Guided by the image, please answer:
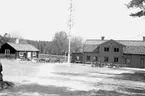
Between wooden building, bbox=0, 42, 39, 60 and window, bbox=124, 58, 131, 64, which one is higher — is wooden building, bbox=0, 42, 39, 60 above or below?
Result: above

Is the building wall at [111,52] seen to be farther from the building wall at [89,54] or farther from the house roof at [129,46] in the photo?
the building wall at [89,54]

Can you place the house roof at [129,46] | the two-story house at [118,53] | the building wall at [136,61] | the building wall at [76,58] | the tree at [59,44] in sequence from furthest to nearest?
1. the tree at [59,44]
2. the building wall at [76,58]
3. the house roof at [129,46]
4. the two-story house at [118,53]
5. the building wall at [136,61]

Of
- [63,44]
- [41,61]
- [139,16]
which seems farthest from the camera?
[63,44]

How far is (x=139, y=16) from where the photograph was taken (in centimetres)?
2023

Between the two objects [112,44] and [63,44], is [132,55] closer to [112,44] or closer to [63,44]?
[112,44]

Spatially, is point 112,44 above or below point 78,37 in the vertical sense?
below

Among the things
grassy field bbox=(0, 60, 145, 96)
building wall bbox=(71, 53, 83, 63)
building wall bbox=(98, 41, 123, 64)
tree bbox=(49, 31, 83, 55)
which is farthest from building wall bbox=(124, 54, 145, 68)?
tree bbox=(49, 31, 83, 55)

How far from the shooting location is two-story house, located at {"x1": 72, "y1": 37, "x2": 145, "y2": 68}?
52.2 metres

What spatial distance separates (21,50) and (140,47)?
28912 millimetres

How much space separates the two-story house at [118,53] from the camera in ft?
171

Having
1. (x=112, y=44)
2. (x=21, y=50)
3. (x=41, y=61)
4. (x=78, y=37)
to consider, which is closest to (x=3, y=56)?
(x=21, y=50)

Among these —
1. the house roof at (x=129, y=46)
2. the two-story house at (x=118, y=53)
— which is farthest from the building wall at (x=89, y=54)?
the house roof at (x=129, y=46)

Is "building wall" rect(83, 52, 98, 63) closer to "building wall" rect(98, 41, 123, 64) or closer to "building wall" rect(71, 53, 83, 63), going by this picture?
"building wall" rect(71, 53, 83, 63)

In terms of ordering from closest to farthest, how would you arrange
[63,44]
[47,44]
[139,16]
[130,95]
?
[130,95], [139,16], [63,44], [47,44]
